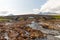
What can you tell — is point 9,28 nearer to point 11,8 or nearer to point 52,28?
point 11,8

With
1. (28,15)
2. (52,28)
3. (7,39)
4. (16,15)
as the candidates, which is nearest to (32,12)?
(28,15)

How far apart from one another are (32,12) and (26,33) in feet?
2.10

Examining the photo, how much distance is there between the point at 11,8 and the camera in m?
4.12

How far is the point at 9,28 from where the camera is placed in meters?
3.98

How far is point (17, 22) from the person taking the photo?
4078 mm

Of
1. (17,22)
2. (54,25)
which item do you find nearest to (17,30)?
(17,22)

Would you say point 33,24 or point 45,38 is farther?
point 33,24

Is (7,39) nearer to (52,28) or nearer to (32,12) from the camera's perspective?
(32,12)

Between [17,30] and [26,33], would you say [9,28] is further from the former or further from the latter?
[26,33]

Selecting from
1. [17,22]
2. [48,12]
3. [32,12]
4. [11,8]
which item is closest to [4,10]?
[11,8]

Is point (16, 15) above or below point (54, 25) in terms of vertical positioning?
above

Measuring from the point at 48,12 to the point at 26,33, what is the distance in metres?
0.91

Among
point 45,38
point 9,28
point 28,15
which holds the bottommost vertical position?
point 45,38

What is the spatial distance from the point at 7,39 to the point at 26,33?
1.79 ft
